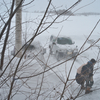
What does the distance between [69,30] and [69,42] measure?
690cm

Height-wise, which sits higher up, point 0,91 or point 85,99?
point 0,91

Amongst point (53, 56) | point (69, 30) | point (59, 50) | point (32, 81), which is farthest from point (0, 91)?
point (69, 30)

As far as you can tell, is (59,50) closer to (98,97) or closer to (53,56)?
(53,56)

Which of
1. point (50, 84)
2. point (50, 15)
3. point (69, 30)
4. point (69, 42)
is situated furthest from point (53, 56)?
point (69, 30)

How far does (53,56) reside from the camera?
757cm

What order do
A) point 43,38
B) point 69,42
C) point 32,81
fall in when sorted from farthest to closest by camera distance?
point 43,38, point 69,42, point 32,81

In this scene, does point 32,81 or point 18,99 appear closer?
point 18,99

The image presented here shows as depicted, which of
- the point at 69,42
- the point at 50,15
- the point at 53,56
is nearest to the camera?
the point at 50,15

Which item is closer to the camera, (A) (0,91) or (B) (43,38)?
(A) (0,91)

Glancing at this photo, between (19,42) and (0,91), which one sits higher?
(19,42)

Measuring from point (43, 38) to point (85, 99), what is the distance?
8.34 meters

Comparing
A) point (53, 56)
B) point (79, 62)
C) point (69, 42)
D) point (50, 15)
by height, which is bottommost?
point (79, 62)

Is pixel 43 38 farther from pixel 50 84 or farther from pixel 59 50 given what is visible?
pixel 50 84

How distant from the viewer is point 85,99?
303 cm
